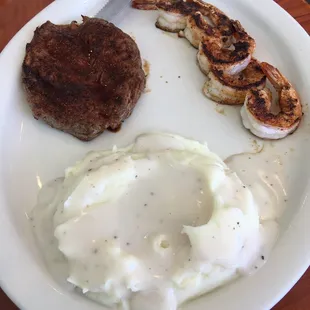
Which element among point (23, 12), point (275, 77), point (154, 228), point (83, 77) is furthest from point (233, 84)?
point (23, 12)

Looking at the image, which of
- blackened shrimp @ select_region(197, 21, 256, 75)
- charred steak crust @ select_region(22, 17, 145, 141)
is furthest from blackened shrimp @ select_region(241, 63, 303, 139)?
charred steak crust @ select_region(22, 17, 145, 141)

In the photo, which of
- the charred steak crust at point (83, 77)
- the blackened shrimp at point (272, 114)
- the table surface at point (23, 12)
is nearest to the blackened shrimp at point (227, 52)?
the blackened shrimp at point (272, 114)

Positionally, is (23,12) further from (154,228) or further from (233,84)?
(154,228)

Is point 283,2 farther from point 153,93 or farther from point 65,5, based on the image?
point 65,5

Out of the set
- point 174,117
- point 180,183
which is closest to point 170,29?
point 174,117

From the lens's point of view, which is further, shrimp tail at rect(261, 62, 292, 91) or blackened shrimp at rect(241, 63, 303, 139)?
shrimp tail at rect(261, 62, 292, 91)

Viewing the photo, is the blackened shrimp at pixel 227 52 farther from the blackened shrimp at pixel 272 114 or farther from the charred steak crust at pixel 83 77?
the charred steak crust at pixel 83 77

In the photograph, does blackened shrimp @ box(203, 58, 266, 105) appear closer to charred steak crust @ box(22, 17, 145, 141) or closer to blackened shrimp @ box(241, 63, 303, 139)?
blackened shrimp @ box(241, 63, 303, 139)
